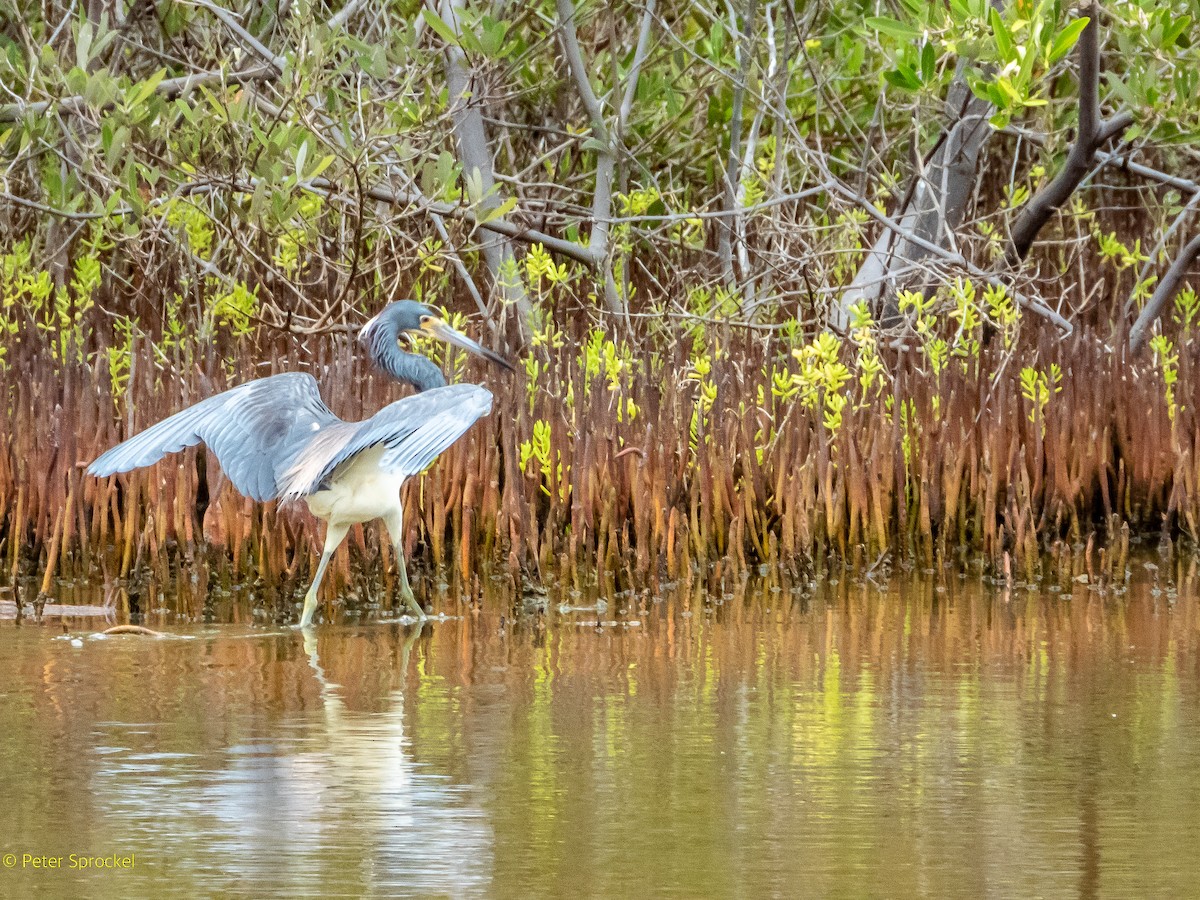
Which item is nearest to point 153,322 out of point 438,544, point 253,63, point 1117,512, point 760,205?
point 253,63

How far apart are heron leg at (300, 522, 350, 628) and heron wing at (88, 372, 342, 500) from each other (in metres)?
0.18

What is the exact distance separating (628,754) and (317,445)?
5.78 ft

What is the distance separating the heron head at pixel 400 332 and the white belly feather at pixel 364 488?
32.1 inches

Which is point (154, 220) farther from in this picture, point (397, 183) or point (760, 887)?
point (760, 887)

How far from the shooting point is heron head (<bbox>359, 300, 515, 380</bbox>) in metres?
5.63

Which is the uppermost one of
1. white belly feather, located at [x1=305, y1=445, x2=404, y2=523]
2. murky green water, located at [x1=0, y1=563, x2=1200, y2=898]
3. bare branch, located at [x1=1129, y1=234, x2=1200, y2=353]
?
bare branch, located at [x1=1129, y1=234, x2=1200, y2=353]

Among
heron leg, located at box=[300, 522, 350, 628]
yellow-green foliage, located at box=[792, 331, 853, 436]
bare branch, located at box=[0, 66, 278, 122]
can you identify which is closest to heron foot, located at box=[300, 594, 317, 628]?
heron leg, located at box=[300, 522, 350, 628]

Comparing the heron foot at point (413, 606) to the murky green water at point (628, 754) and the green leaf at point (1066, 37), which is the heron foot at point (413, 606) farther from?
the green leaf at point (1066, 37)

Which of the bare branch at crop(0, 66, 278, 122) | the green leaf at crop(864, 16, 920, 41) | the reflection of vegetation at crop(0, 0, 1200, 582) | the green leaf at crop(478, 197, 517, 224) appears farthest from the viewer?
the bare branch at crop(0, 66, 278, 122)

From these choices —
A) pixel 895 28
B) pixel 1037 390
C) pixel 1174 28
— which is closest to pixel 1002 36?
pixel 895 28

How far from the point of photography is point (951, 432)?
226 inches

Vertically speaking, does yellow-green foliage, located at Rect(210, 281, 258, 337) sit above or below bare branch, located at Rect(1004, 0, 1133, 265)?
below

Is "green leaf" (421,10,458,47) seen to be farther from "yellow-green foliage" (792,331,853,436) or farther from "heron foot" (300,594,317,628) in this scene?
"heron foot" (300,594,317,628)

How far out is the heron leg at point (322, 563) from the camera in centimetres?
475
